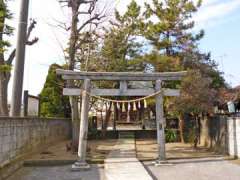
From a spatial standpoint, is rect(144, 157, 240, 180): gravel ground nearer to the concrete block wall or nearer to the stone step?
the concrete block wall

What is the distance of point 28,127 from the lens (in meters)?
12.4

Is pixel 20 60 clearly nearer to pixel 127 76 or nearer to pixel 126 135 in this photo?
pixel 127 76

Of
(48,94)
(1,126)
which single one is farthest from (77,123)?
(48,94)

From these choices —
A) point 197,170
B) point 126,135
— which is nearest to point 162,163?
point 197,170

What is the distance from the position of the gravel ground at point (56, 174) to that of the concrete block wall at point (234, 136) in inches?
201

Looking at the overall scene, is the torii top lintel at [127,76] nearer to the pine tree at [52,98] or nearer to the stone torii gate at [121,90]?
the stone torii gate at [121,90]

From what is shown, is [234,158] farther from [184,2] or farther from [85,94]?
[184,2]

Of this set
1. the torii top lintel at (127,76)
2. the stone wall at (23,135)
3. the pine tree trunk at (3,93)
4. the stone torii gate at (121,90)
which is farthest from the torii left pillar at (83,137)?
the pine tree trunk at (3,93)

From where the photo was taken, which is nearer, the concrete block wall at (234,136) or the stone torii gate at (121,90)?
the stone torii gate at (121,90)

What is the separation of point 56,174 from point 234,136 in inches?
265

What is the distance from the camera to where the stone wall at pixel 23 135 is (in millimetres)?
9125

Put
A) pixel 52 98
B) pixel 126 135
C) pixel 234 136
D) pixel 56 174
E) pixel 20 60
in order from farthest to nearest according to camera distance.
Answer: pixel 126 135
pixel 52 98
pixel 234 136
pixel 56 174
pixel 20 60

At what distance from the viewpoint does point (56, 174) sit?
9.84 m

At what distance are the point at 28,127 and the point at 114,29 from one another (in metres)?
10.8
